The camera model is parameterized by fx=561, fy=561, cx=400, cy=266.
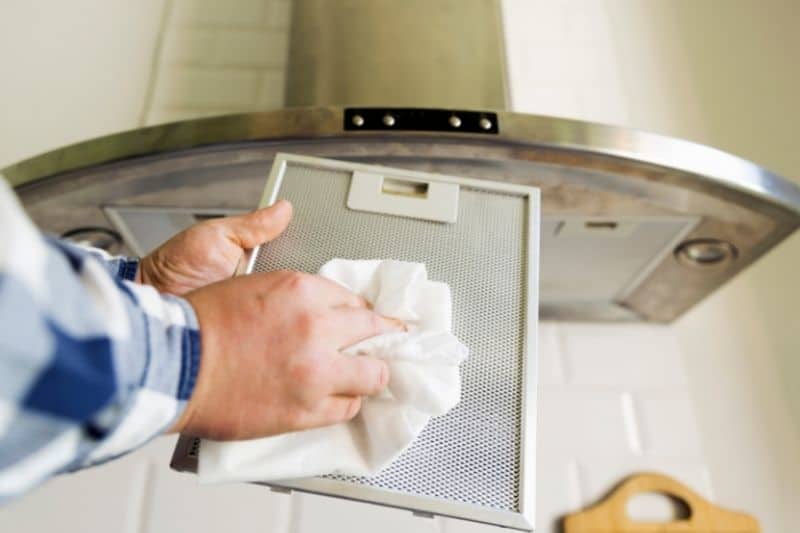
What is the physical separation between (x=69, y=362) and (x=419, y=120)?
347 millimetres

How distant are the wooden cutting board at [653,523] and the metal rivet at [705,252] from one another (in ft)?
0.98

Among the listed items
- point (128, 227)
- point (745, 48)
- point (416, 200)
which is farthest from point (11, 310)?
point (745, 48)

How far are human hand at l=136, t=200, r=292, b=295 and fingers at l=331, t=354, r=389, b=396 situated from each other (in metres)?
0.13

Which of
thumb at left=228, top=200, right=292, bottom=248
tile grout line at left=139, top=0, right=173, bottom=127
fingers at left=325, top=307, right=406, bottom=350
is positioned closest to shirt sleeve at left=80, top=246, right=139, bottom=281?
thumb at left=228, top=200, right=292, bottom=248

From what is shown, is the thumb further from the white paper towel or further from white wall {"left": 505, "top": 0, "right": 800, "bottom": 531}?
white wall {"left": 505, "top": 0, "right": 800, "bottom": 531}

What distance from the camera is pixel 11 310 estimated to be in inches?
7.7

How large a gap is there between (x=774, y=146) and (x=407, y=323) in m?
0.93

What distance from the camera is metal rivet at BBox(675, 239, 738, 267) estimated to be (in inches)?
23.6

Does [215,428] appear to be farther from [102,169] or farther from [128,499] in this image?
[128,499]

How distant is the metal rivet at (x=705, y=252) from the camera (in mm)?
601

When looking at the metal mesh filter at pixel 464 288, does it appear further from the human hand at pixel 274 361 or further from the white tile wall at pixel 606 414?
the white tile wall at pixel 606 414

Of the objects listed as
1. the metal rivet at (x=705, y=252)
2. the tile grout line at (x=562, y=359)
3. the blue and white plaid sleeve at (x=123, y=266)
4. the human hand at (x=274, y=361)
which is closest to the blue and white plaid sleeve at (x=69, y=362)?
the human hand at (x=274, y=361)

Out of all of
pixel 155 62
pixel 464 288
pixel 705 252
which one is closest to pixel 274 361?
pixel 464 288

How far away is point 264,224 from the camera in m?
0.40
